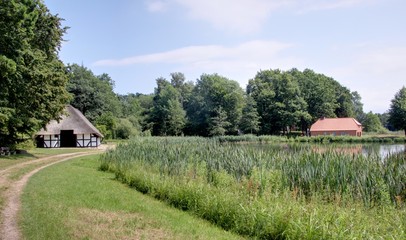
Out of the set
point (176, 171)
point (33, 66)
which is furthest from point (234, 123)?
point (176, 171)

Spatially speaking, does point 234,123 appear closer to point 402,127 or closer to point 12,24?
point 402,127

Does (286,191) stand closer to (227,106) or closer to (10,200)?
(10,200)

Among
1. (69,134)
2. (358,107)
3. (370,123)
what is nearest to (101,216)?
(69,134)

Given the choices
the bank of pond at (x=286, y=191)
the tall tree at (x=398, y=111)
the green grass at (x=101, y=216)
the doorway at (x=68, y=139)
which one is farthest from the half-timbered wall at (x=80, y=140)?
the tall tree at (x=398, y=111)

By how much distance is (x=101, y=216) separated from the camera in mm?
7789

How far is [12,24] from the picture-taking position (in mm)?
17344

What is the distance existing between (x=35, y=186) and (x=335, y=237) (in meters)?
9.71

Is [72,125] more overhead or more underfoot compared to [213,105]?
more underfoot

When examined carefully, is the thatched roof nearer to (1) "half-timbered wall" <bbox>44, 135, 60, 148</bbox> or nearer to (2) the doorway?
(1) "half-timbered wall" <bbox>44, 135, 60, 148</bbox>

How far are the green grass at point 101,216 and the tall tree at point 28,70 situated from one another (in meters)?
8.55

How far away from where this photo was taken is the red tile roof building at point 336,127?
57656 mm

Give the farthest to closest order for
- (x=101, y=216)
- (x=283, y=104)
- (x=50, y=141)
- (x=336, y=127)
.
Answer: (x=336, y=127)
(x=283, y=104)
(x=50, y=141)
(x=101, y=216)

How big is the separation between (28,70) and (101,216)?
1382 centimetres

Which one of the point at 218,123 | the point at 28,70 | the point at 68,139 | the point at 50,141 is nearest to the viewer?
the point at 28,70
